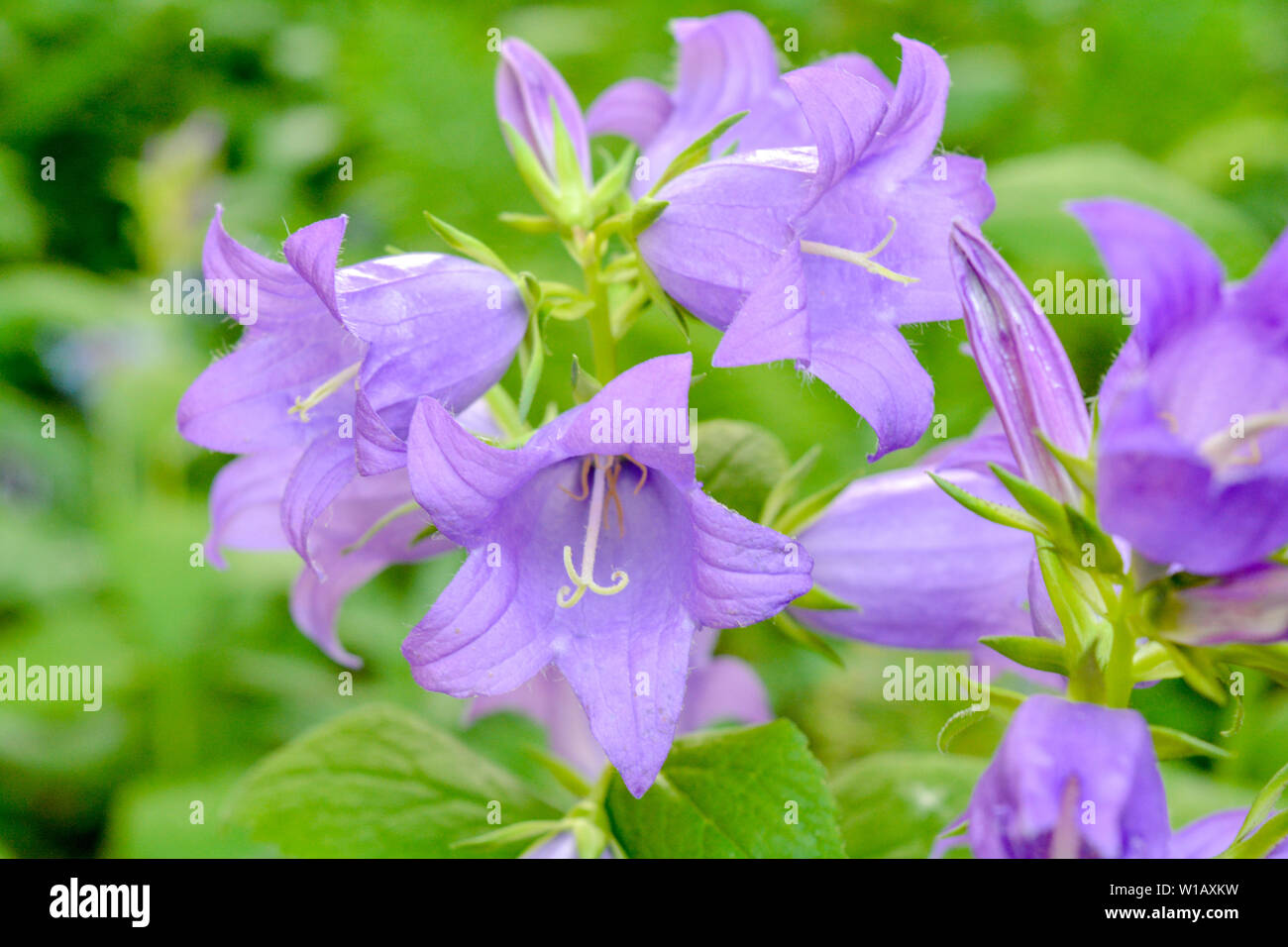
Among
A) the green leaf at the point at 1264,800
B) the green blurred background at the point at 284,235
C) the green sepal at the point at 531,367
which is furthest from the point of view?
the green blurred background at the point at 284,235

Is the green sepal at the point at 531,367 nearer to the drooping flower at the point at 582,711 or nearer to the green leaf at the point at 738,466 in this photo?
the green leaf at the point at 738,466

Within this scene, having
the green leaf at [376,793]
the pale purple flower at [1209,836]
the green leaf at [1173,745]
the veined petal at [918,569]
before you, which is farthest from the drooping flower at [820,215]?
the green leaf at [376,793]

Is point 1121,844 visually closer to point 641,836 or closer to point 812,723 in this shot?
point 641,836

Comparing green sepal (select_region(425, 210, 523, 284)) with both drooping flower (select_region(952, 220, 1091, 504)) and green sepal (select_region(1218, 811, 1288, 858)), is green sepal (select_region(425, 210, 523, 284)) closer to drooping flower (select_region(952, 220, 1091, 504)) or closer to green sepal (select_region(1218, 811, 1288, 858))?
drooping flower (select_region(952, 220, 1091, 504))

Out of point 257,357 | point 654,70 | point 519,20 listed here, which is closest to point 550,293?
point 257,357

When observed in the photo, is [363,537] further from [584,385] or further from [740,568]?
[740,568]

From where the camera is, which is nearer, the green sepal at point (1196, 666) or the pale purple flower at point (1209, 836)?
the green sepal at point (1196, 666)
